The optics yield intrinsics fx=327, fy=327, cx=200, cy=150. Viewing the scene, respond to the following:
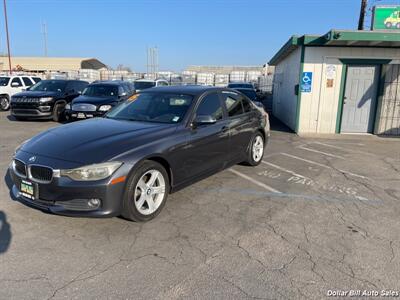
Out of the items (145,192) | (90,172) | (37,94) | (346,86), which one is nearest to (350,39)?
(346,86)

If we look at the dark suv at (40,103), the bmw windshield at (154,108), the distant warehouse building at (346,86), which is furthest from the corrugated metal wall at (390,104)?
the dark suv at (40,103)

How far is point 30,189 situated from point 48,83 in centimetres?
1140

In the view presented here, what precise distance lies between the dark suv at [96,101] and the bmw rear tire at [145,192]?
6480 mm

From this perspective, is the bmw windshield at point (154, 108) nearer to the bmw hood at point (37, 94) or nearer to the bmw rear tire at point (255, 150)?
the bmw rear tire at point (255, 150)

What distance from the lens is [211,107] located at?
5152 millimetres

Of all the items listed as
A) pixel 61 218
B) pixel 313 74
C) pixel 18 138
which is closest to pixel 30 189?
pixel 61 218

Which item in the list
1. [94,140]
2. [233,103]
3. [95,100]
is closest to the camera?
[94,140]

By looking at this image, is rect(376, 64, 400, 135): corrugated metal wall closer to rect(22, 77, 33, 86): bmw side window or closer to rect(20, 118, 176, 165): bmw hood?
rect(20, 118, 176, 165): bmw hood

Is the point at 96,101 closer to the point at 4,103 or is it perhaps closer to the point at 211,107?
the point at 211,107

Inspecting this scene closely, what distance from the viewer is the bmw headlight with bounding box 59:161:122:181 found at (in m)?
3.38

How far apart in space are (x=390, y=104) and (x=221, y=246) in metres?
9.77

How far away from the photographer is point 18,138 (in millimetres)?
9164

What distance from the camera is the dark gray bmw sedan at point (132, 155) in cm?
342

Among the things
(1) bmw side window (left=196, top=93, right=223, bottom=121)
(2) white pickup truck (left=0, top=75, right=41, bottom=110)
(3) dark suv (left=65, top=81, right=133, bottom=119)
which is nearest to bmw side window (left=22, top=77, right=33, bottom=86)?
(2) white pickup truck (left=0, top=75, right=41, bottom=110)
